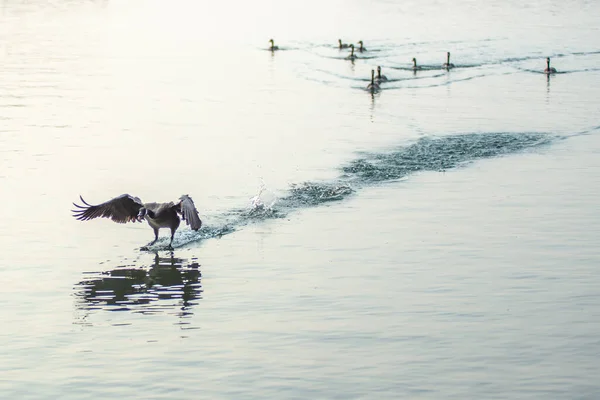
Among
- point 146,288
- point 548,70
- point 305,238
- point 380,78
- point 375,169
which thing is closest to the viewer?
point 146,288

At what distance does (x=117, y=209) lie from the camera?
66.3 feet

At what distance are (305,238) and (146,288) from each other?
4.69m

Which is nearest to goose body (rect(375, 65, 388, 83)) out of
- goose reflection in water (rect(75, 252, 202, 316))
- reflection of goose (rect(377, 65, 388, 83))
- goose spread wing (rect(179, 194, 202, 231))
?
reflection of goose (rect(377, 65, 388, 83))

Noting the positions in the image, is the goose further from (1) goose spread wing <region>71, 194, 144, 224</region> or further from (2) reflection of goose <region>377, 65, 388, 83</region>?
(2) reflection of goose <region>377, 65, 388, 83</region>

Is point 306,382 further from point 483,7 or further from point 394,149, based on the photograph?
point 483,7

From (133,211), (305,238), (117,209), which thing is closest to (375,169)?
(305,238)

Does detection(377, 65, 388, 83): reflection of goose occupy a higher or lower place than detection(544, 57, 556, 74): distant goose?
lower

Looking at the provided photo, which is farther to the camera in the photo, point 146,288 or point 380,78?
point 380,78

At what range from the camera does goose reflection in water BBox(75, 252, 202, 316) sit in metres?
18.0

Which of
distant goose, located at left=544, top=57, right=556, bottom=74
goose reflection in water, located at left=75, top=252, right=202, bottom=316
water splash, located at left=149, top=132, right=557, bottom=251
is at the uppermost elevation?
distant goose, located at left=544, top=57, right=556, bottom=74

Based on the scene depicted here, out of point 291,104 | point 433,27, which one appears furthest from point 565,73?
point 433,27

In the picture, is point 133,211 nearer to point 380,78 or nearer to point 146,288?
point 146,288

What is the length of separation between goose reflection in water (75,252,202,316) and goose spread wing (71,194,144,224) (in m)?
1.13

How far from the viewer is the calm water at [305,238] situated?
49.2 feet
